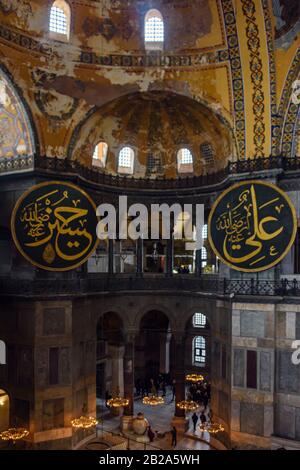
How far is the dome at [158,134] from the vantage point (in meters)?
16.8

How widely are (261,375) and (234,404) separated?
4.20ft

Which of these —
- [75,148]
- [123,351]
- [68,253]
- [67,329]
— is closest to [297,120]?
[75,148]

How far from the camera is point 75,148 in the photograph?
1645cm

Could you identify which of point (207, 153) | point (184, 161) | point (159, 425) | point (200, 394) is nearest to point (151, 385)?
point (200, 394)

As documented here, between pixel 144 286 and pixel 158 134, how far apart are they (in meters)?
5.70

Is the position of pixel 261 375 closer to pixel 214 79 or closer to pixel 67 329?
pixel 67 329

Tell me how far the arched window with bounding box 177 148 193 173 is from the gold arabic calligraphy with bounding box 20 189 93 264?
4.91m

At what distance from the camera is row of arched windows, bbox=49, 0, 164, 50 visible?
50.8 feet

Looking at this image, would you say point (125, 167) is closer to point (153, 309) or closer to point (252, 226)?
point (153, 309)

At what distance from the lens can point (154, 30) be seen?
16.2 metres

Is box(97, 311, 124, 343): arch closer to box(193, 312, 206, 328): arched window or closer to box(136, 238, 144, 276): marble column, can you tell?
box(136, 238, 144, 276): marble column

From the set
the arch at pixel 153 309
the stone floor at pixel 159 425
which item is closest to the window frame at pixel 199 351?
the stone floor at pixel 159 425

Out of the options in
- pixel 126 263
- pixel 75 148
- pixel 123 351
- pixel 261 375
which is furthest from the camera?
pixel 123 351

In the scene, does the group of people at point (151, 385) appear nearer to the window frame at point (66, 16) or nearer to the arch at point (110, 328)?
the arch at point (110, 328)
